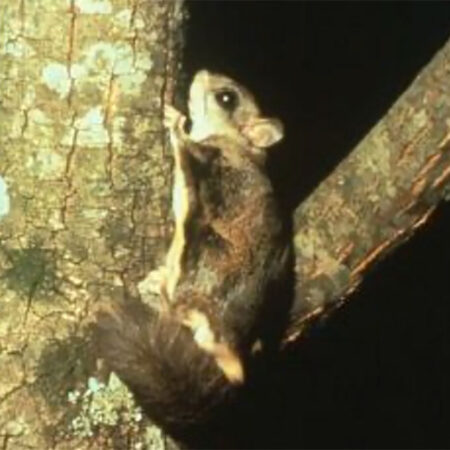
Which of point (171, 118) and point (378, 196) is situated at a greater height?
point (171, 118)

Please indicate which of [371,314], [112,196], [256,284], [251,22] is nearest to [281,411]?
[371,314]

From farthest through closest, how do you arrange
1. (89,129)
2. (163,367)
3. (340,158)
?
(340,158)
(163,367)
(89,129)

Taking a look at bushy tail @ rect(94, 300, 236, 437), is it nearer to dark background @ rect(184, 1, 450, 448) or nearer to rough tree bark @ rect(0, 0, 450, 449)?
rough tree bark @ rect(0, 0, 450, 449)

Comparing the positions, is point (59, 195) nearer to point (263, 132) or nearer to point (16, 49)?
point (16, 49)

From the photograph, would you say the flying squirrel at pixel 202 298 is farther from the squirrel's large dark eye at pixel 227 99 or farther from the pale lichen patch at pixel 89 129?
the squirrel's large dark eye at pixel 227 99

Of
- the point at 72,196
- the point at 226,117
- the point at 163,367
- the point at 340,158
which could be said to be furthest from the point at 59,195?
the point at 340,158

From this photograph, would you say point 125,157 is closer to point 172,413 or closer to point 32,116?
point 32,116

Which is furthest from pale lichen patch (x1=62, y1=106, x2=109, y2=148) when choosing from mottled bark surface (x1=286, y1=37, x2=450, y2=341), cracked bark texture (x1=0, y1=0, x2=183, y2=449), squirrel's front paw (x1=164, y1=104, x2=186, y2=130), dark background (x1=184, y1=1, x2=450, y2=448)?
dark background (x1=184, y1=1, x2=450, y2=448)
